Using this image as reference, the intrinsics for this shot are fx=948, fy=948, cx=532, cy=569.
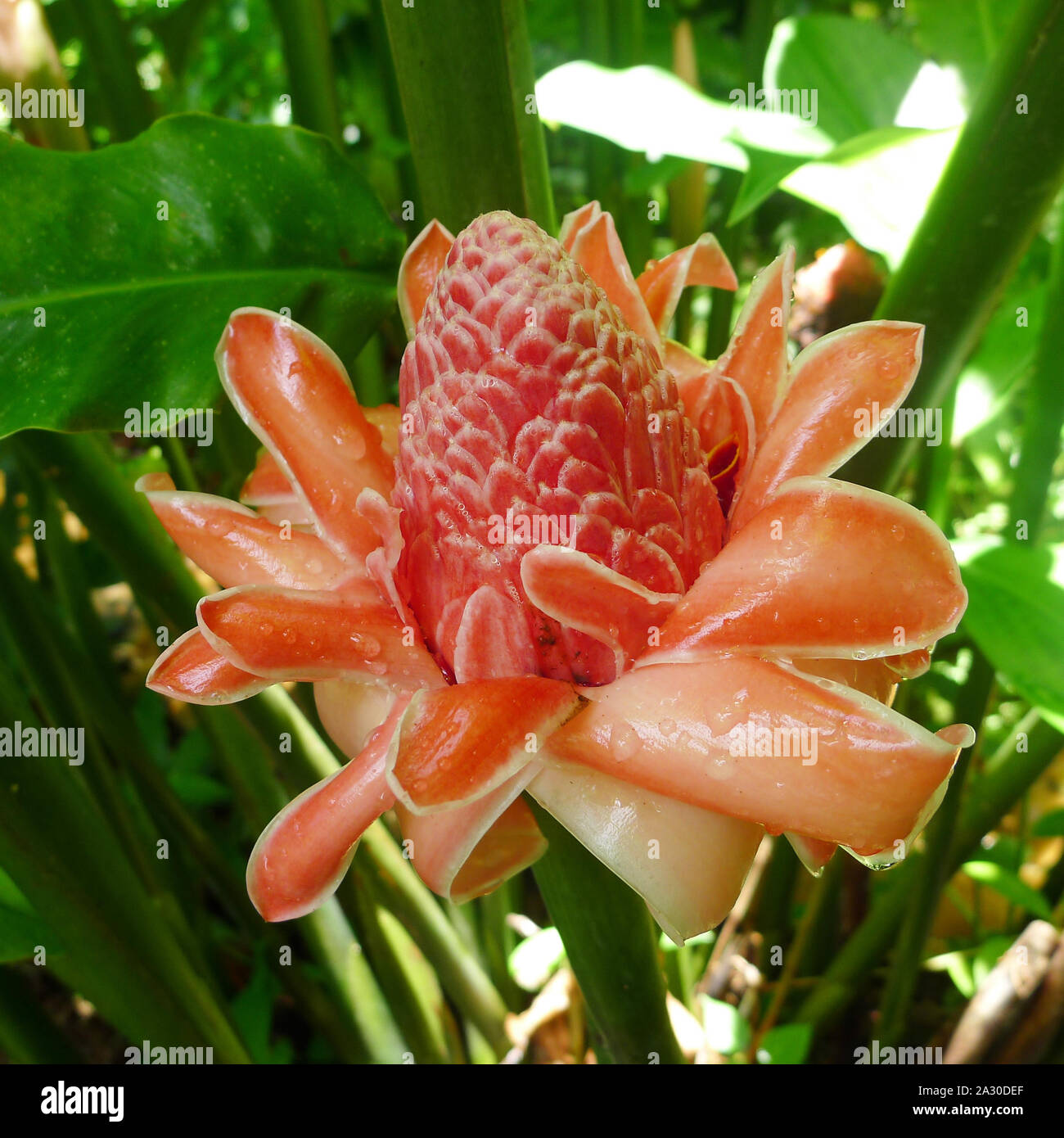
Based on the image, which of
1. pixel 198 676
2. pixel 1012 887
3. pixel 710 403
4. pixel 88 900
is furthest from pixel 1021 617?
pixel 88 900

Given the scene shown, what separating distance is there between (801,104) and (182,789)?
3.37 feet

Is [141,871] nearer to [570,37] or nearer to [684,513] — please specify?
[684,513]

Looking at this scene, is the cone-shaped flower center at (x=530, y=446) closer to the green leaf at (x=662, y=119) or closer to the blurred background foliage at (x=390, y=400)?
the blurred background foliage at (x=390, y=400)

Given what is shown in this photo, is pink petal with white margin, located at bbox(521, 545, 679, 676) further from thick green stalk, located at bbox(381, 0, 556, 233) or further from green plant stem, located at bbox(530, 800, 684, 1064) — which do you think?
thick green stalk, located at bbox(381, 0, 556, 233)

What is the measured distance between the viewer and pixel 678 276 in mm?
465

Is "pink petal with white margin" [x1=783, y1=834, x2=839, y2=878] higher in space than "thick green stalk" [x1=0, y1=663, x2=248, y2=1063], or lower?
higher

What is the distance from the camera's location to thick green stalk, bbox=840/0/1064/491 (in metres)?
0.46

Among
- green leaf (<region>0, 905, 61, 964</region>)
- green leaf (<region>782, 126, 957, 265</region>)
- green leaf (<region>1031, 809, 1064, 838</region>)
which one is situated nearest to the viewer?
green leaf (<region>0, 905, 61, 964</region>)

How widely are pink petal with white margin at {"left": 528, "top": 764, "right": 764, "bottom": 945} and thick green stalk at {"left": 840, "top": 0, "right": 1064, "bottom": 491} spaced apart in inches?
12.2

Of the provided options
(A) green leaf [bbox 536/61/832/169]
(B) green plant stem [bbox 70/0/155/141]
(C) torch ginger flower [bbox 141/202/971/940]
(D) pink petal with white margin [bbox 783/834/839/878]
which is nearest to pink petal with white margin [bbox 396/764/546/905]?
(C) torch ginger flower [bbox 141/202/971/940]

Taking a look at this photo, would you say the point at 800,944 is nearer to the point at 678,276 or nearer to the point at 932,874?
the point at 932,874

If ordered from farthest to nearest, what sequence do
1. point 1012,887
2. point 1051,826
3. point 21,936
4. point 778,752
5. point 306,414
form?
point 1051,826 → point 1012,887 → point 21,936 → point 306,414 → point 778,752

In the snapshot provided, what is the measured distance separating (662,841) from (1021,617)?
15.1 inches

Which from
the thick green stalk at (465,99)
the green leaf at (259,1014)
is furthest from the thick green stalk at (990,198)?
the green leaf at (259,1014)
